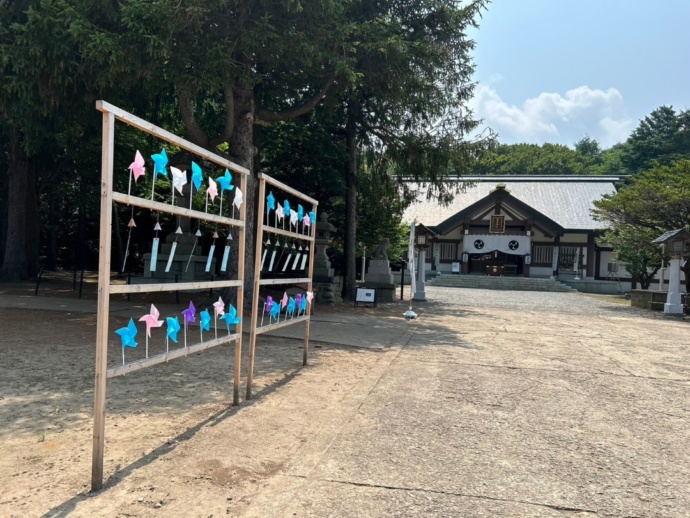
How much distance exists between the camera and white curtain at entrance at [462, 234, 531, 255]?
30.8 metres

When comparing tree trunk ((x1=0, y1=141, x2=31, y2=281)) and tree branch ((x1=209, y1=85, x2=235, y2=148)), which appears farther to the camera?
tree trunk ((x1=0, y1=141, x2=31, y2=281))

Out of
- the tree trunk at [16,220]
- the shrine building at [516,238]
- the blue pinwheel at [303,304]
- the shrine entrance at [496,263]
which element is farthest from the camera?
the shrine entrance at [496,263]

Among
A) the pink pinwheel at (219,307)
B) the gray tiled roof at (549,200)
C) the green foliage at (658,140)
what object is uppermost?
the green foliage at (658,140)

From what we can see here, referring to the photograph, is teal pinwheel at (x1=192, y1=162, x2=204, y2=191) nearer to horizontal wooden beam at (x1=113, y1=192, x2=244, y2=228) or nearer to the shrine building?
horizontal wooden beam at (x1=113, y1=192, x2=244, y2=228)

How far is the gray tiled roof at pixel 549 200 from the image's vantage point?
31.9m

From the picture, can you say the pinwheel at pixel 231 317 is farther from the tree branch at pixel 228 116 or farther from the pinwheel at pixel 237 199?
the tree branch at pixel 228 116

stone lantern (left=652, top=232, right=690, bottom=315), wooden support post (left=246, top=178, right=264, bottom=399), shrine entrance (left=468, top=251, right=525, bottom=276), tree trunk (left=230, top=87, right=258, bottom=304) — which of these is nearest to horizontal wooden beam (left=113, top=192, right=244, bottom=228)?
wooden support post (left=246, top=178, right=264, bottom=399)

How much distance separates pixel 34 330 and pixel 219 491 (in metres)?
6.26

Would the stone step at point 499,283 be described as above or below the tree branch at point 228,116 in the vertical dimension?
Result: below

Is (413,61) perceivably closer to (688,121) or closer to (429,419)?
(429,419)

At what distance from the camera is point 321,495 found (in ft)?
8.90

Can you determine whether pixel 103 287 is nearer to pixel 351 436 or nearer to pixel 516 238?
pixel 351 436

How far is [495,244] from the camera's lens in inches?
1230

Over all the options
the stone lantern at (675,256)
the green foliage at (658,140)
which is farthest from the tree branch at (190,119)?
the green foliage at (658,140)
